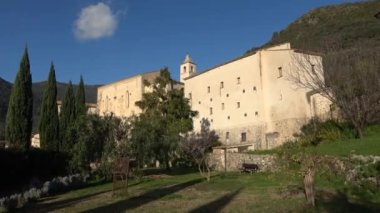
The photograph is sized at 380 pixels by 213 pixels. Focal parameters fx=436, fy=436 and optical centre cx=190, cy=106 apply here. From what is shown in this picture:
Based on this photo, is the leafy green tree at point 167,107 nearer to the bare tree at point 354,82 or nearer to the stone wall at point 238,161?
the stone wall at point 238,161

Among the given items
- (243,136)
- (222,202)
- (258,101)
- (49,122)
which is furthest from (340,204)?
(243,136)

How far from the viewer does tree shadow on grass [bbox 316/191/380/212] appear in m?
12.2

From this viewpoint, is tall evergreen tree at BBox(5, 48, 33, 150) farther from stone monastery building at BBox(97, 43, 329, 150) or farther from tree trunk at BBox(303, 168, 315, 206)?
tree trunk at BBox(303, 168, 315, 206)

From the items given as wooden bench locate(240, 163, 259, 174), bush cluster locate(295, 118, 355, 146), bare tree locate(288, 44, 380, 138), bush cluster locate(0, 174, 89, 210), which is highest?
bare tree locate(288, 44, 380, 138)

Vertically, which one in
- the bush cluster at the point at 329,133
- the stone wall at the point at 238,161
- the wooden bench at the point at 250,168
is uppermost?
→ the bush cluster at the point at 329,133

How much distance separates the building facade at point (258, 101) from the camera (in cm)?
4316

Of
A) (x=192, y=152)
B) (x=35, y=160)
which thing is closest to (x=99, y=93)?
(x=192, y=152)

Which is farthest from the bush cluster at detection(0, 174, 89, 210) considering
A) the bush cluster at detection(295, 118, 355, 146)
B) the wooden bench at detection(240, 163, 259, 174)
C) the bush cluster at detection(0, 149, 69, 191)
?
the bush cluster at detection(295, 118, 355, 146)

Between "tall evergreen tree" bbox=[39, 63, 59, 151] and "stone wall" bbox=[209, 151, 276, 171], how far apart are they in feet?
43.3

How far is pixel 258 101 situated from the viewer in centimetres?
4656

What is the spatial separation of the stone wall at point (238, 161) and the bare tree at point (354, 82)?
6123 millimetres

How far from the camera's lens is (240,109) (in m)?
49.2

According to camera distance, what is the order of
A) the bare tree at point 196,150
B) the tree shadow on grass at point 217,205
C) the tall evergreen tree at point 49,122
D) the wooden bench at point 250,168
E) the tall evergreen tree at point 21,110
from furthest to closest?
the tall evergreen tree at point 49,122 → the bare tree at point 196,150 → the tall evergreen tree at point 21,110 → the wooden bench at point 250,168 → the tree shadow on grass at point 217,205

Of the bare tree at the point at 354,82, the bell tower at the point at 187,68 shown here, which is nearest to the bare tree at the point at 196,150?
the bare tree at the point at 354,82
